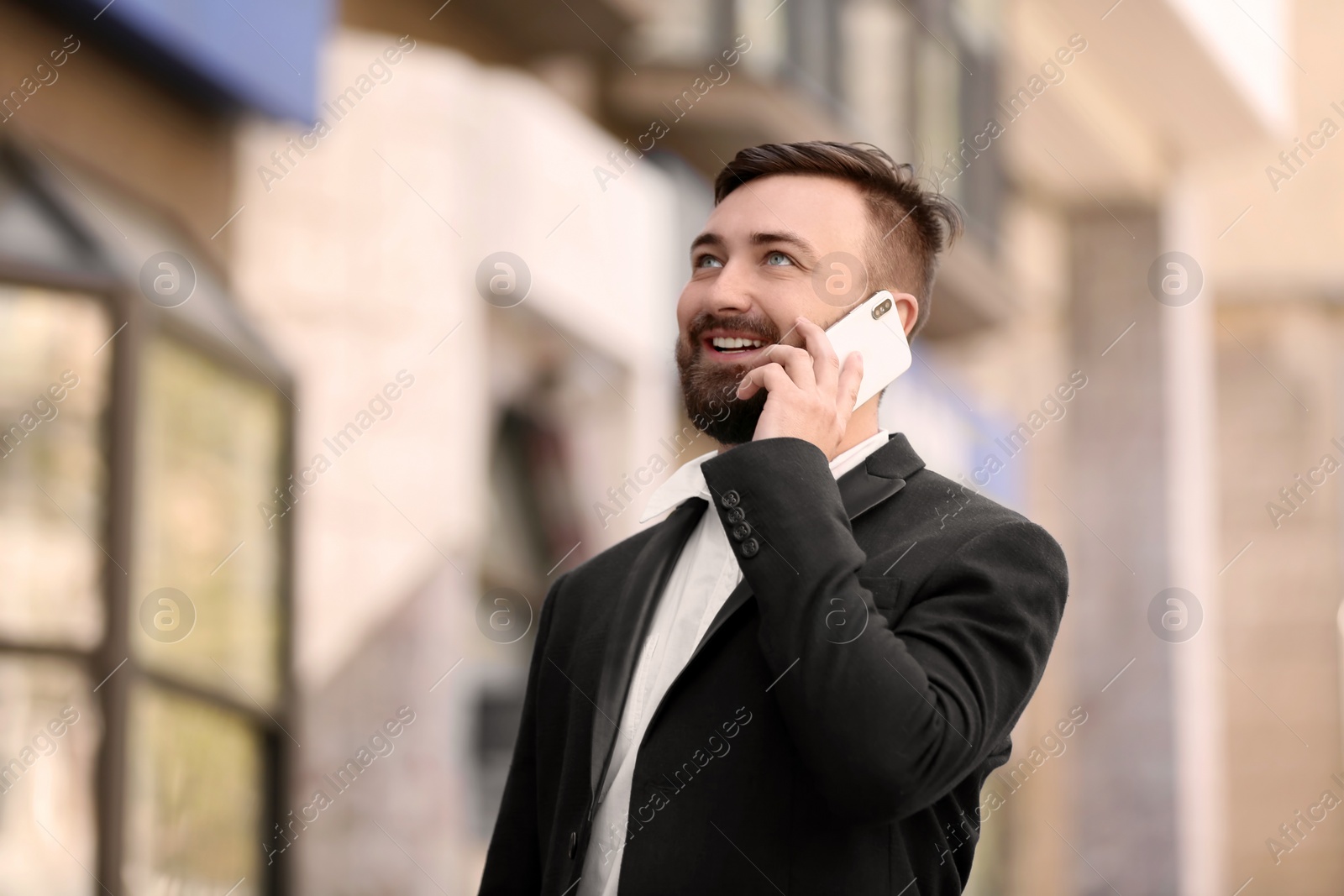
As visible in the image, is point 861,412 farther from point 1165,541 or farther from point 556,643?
point 1165,541

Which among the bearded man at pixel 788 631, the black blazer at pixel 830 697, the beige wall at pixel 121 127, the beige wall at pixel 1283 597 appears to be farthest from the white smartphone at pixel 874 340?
the beige wall at pixel 1283 597

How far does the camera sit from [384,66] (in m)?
9.66

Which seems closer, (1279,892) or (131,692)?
(131,692)

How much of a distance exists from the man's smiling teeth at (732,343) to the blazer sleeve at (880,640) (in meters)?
0.26

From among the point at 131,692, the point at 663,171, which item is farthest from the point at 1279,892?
the point at 131,692

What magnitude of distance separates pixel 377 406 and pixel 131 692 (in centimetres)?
295

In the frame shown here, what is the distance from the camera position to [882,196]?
2793mm

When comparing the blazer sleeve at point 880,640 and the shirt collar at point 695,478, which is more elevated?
the shirt collar at point 695,478

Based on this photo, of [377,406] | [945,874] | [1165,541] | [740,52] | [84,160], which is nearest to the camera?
[945,874]

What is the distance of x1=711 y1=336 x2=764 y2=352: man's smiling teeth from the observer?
2.61m

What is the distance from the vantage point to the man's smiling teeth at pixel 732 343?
8.55 feet

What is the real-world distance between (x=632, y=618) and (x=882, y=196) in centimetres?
79

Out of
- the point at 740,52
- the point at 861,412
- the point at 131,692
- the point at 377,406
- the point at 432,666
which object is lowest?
the point at 861,412

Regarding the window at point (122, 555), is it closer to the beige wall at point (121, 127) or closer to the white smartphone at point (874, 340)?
the beige wall at point (121, 127)
